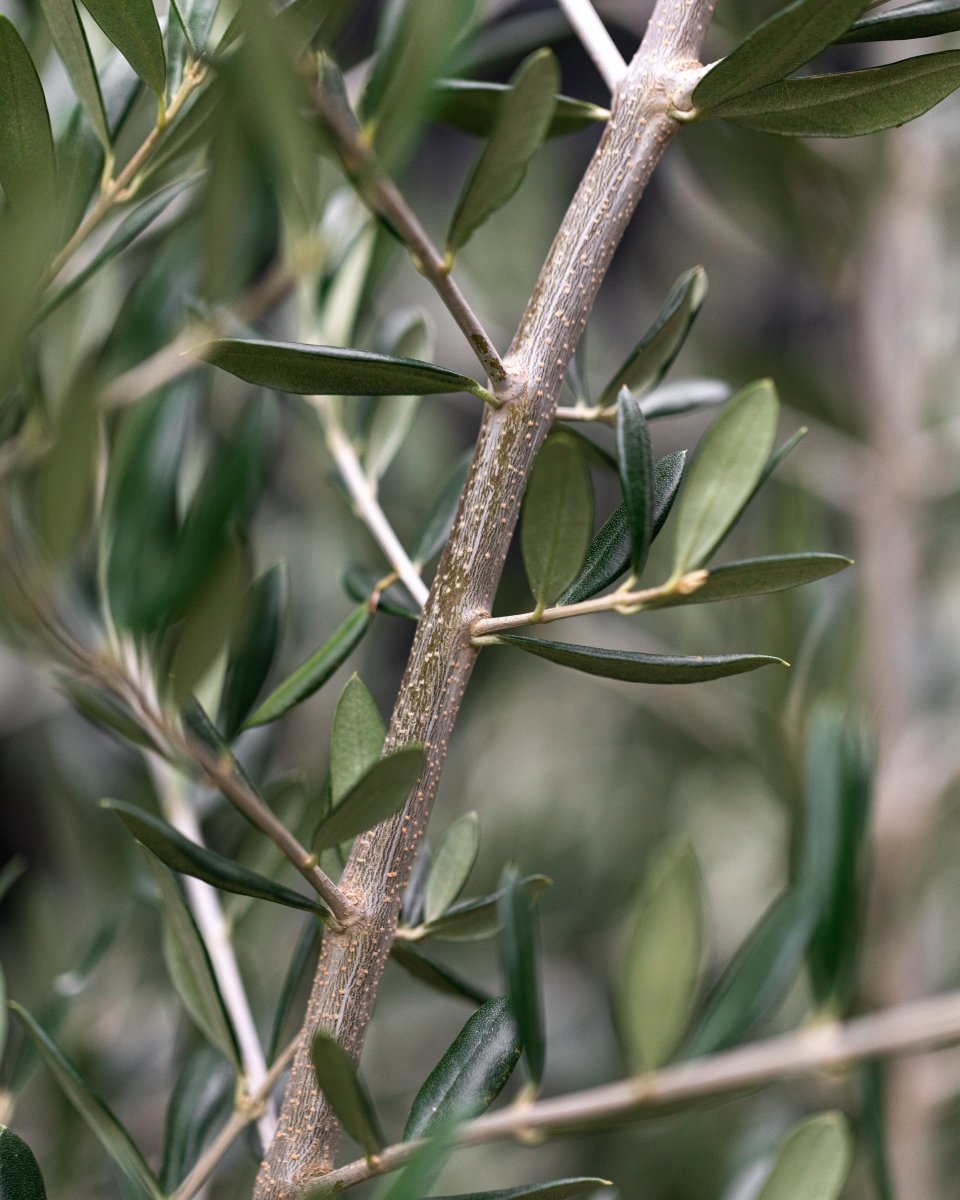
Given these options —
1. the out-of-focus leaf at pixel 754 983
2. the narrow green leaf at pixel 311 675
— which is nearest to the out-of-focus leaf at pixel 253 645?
the narrow green leaf at pixel 311 675

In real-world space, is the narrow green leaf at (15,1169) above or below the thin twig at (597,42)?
below

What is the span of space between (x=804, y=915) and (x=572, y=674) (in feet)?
1.80

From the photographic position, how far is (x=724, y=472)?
217 mm

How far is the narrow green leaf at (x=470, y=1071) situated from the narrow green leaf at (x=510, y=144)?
0.48ft

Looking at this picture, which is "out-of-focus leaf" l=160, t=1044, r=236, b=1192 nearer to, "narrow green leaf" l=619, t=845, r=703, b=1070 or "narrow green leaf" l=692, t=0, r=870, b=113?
"narrow green leaf" l=619, t=845, r=703, b=1070

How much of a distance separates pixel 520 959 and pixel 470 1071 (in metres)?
0.03

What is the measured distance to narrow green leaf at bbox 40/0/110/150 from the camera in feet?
0.70

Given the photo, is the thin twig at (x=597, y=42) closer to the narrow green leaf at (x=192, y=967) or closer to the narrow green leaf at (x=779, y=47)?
the narrow green leaf at (x=779, y=47)

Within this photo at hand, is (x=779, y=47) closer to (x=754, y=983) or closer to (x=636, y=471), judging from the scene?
(x=636, y=471)

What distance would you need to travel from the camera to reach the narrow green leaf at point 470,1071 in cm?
21

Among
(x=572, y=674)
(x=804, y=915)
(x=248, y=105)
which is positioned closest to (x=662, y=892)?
(x=804, y=915)

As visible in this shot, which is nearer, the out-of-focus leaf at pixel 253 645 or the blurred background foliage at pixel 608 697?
the out-of-focus leaf at pixel 253 645

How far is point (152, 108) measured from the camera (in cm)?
35

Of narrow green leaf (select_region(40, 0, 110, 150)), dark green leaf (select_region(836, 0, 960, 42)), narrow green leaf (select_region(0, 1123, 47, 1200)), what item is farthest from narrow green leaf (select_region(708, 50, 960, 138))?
narrow green leaf (select_region(0, 1123, 47, 1200))
